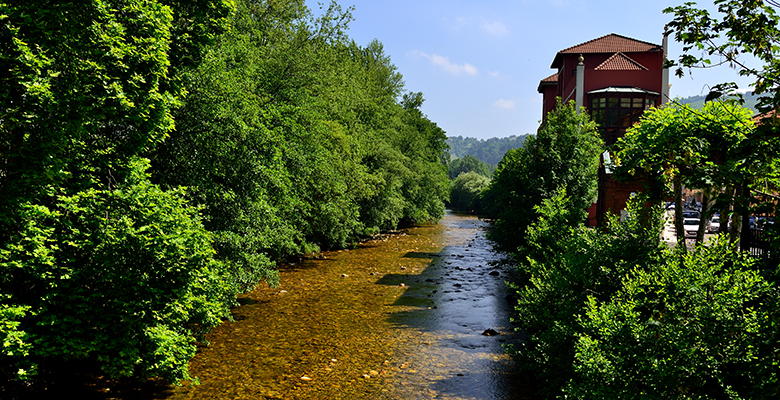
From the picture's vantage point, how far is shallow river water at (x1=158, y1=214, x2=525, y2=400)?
12.2 m

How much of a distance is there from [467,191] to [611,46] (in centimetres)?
6193

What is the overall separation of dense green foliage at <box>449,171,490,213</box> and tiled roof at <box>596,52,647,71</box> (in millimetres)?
56291

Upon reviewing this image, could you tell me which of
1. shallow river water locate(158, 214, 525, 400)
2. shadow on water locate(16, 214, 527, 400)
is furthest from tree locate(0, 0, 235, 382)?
shallow river water locate(158, 214, 525, 400)

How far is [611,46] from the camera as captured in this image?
40.8m

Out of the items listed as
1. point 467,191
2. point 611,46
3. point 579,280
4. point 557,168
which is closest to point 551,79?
A: point 611,46

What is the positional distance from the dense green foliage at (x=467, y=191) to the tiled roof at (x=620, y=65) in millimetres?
56291

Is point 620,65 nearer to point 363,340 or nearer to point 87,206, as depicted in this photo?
point 363,340

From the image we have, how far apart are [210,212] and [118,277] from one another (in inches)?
237

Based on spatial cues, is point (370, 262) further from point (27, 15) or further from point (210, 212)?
point (27, 15)

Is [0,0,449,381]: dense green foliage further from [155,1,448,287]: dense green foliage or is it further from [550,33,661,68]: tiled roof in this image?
[550,33,661,68]: tiled roof

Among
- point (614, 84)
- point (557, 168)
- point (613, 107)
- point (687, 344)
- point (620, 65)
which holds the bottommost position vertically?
point (687, 344)

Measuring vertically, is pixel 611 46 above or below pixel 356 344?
above

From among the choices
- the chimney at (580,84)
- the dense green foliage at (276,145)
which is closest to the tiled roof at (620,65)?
the chimney at (580,84)

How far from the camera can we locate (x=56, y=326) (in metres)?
9.70
